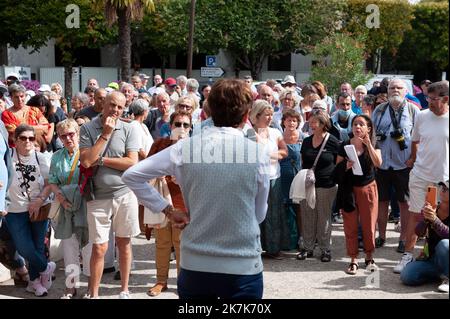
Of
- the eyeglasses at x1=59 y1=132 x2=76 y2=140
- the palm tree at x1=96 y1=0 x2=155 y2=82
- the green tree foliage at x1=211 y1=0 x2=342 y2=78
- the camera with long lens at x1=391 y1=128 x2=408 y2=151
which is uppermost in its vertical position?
the green tree foliage at x1=211 y1=0 x2=342 y2=78

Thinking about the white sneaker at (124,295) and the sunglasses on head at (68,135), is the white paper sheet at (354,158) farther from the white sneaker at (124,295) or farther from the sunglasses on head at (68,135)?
the sunglasses on head at (68,135)

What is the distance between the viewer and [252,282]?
318 centimetres

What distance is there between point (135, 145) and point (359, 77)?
560 inches

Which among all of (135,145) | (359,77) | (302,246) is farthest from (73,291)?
(359,77)

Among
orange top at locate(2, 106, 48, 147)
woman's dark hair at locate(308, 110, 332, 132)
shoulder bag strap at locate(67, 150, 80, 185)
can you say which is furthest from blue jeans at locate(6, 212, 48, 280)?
woman's dark hair at locate(308, 110, 332, 132)

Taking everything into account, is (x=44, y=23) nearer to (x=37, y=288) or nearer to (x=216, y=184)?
(x=37, y=288)

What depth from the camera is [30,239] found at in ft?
19.7

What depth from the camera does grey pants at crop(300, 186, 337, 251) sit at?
7.29 m

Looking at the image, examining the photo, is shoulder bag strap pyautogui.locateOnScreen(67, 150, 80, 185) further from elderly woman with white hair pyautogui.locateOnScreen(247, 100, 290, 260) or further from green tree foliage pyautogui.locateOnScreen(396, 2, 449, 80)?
green tree foliage pyautogui.locateOnScreen(396, 2, 449, 80)

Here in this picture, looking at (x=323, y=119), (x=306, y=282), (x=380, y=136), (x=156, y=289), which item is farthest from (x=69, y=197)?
(x=380, y=136)

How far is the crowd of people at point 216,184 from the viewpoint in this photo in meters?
3.11

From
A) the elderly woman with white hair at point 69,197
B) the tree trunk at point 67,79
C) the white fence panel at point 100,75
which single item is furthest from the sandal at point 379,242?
the white fence panel at point 100,75

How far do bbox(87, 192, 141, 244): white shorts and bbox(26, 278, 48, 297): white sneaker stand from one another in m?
0.90
